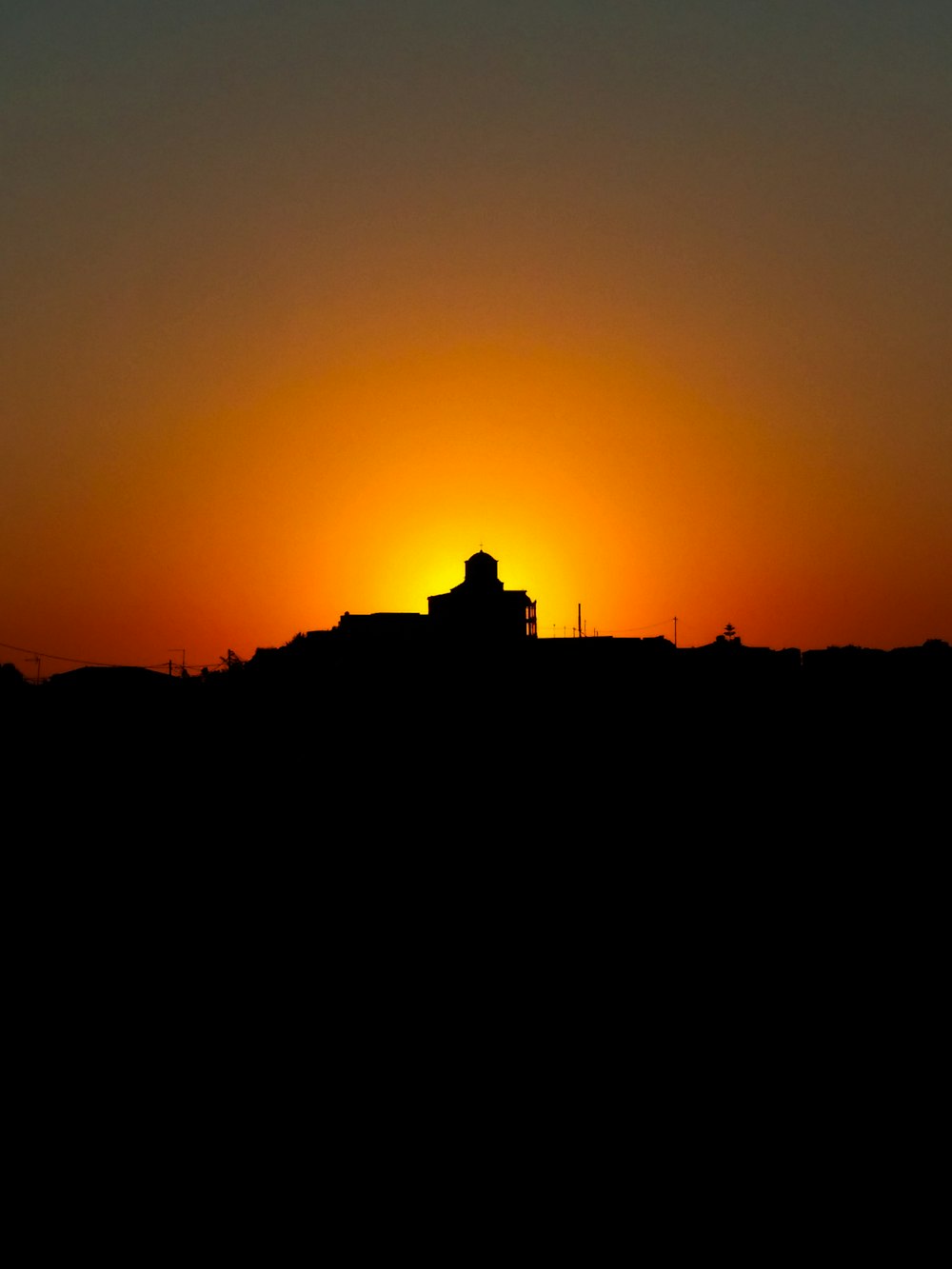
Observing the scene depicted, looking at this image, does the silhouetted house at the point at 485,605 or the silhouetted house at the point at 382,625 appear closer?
the silhouetted house at the point at 382,625

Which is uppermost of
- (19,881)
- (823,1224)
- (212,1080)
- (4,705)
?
(4,705)

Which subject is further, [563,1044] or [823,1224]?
[563,1044]

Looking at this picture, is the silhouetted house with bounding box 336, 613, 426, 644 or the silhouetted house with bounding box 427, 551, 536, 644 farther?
the silhouetted house with bounding box 427, 551, 536, 644

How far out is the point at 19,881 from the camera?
27703 millimetres

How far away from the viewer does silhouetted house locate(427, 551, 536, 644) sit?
7938 centimetres

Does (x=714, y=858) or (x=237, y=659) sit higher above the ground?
(x=237, y=659)

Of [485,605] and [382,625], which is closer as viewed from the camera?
[382,625]

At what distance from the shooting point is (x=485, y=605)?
8194 cm

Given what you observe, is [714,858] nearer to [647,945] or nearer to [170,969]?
[647,945]

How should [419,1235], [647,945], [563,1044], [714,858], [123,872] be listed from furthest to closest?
1. [714,858]
2. [123,872]
3. [647,945]
4. [563,1044]
5. [419,1235]

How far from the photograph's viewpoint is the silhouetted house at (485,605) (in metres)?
79.4

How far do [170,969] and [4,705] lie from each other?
19.8m

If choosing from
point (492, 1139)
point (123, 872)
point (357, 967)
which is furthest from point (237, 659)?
point (492, 1139)

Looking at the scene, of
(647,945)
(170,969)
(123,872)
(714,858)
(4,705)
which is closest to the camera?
(170,969)
